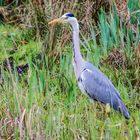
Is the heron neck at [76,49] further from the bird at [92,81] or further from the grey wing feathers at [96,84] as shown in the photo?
the grey wing feathers at [96,84]

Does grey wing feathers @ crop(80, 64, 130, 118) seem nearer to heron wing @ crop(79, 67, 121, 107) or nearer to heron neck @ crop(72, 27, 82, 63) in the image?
heron wing @ crop(79, 67, 121, 107)

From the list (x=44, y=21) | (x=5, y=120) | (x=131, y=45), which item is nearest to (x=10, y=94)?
(x=5, y=120)

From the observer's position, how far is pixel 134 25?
6.63 meters

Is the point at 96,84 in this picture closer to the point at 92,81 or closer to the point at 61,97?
the point at 92,81

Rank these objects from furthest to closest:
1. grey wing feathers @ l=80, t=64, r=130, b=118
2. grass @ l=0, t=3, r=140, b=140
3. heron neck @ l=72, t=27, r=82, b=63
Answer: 1. heron neck @ l=72, t=27, r=82, b=63
2. grey wing feathers @ l=80, t=64, r=130, b=118
3. grass @ l=0, t=3, r=140, b=140

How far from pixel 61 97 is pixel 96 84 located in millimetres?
311

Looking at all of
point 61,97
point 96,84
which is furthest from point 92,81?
point 61,97

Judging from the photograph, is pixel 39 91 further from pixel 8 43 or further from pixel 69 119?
pixel 8 43

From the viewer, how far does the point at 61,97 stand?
541 centimetres

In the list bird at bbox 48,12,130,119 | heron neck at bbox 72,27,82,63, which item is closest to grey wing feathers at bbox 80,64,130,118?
bird at bbox 48,12,130,119

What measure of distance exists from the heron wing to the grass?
0.07 m

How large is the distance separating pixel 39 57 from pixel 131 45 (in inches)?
36.5

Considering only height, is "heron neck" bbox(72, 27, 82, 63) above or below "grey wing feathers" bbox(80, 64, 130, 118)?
above

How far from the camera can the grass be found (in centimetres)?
414
